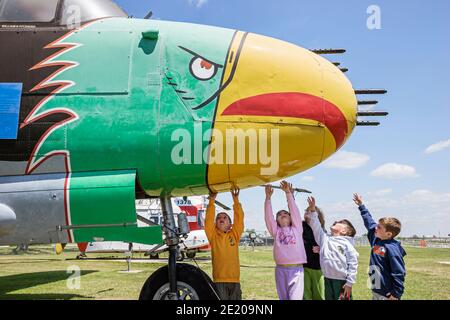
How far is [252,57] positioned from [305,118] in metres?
0.78

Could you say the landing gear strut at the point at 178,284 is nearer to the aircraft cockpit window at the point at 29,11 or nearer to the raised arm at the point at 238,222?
the raised arm at the point at 238,222

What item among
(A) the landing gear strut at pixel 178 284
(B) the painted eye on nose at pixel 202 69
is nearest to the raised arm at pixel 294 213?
(A) the landing gear strut at pixel 178 284

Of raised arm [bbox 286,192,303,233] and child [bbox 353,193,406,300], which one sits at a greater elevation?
raised arm [bbox 286,192,303,233]

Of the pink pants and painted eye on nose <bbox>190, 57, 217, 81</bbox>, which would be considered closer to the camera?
painted eye on nose <bbox>190, 57, 217, 81</bbox>

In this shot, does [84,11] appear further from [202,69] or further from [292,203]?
[292,203]

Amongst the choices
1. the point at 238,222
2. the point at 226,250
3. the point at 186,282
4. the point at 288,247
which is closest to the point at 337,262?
the point at 288,247

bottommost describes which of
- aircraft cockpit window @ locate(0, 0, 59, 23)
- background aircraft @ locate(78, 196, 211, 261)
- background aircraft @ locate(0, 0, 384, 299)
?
background aircraft @ locate(78, 196, 211, 261)

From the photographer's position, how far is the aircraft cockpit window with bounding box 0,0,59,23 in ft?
13.6

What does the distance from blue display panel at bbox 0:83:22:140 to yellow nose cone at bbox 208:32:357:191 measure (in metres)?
1.87

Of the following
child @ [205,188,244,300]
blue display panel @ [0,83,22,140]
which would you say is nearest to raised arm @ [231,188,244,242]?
child @ [205,188,244,300]

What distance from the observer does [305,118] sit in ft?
12.4

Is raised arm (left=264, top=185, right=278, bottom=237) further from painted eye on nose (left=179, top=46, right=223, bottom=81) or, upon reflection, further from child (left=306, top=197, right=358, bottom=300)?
painted eye on nose (left=179, top=46, right=223, bottom=81)
